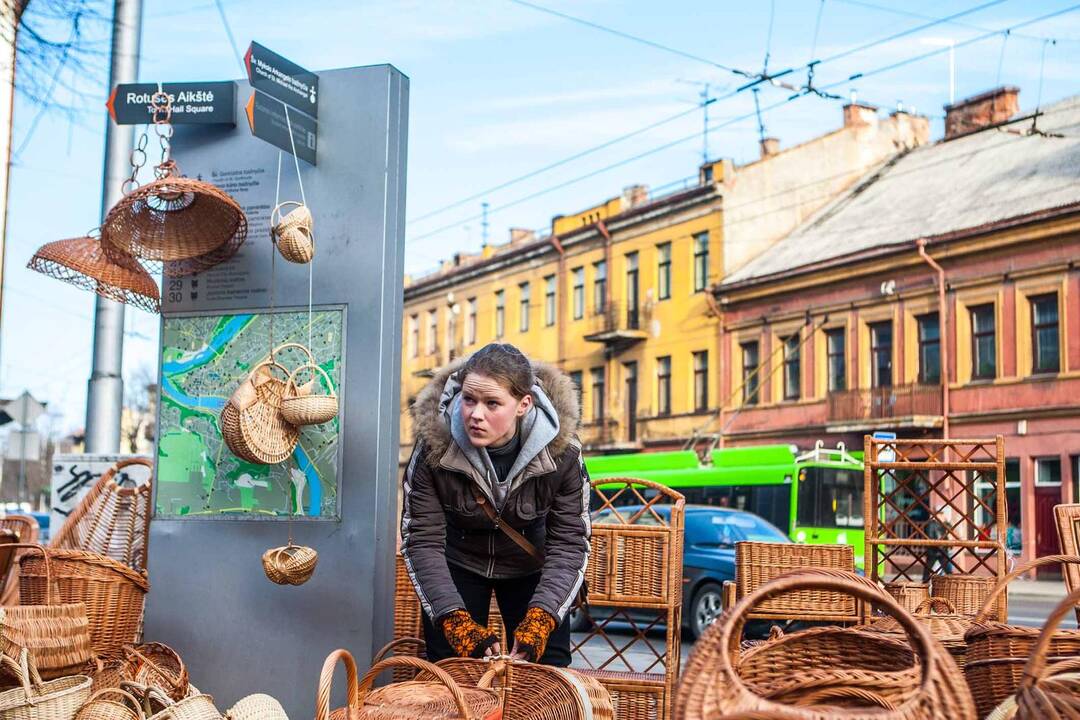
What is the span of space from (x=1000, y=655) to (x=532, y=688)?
1564 millimetres

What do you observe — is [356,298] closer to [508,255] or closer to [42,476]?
[508,255]

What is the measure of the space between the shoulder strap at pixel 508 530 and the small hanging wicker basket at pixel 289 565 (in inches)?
68.6

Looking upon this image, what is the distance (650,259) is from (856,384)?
10621 millimetres

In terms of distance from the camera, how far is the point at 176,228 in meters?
7.39

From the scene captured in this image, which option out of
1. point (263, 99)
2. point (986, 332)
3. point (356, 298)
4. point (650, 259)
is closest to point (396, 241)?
point (356, 298)

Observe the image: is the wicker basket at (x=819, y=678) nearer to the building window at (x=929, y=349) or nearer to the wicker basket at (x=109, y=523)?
the wicker basket at (x=109, y=523)

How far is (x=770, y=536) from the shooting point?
17.0m

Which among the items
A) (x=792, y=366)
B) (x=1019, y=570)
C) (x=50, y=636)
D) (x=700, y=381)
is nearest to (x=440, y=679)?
(x=1019, y=570)

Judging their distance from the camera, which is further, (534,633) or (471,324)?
(471,324)

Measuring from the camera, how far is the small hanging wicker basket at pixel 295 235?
7.04 metres

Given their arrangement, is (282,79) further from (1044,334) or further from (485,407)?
(1044,334)

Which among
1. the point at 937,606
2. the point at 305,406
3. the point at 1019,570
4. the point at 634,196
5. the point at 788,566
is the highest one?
the point at 634,196

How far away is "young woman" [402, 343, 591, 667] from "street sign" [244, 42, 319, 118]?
235cm

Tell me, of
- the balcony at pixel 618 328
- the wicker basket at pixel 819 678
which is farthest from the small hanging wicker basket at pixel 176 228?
the balcony at pixel 618 328
